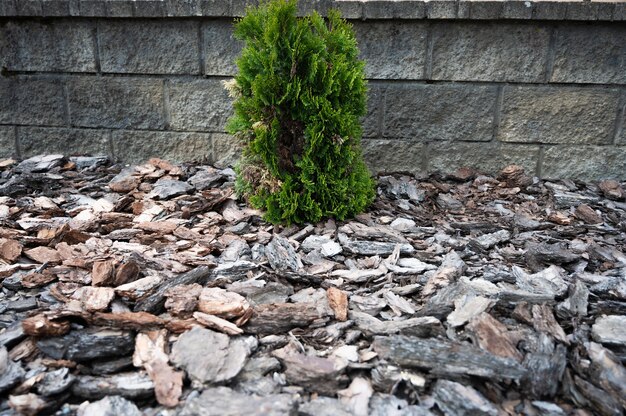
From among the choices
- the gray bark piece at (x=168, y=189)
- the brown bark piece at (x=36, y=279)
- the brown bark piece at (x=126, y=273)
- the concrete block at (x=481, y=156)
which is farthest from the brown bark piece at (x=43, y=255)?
the concrete block at (x=481, y=156)

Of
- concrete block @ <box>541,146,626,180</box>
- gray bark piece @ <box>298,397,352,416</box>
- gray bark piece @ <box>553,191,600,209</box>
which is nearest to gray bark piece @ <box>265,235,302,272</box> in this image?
gray bark piece @ <box>298,397,352,416</box>

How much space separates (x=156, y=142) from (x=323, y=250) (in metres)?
2.27

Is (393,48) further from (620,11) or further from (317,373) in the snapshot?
(317,373)

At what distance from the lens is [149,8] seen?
13.1 ft

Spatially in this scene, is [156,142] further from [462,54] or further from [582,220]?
[582,220]

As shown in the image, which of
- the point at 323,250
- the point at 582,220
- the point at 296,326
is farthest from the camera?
the point at 582,220

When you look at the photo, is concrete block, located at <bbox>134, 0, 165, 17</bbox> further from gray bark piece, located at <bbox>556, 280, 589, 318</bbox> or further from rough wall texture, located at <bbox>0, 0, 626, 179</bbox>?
gray bark piece, located at <bbox>556, 280, 589, 318</bbox>

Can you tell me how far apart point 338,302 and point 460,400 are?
722 millimetres

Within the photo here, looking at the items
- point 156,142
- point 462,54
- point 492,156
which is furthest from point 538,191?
point 156,142

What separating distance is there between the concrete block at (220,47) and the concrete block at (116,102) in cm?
49

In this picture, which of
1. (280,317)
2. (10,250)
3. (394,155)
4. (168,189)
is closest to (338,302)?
(280,317)

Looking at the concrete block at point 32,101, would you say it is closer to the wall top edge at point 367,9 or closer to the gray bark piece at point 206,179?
the wall top edge at point 367,9

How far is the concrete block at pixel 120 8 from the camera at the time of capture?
3.97 m

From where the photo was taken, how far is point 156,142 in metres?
4.41
